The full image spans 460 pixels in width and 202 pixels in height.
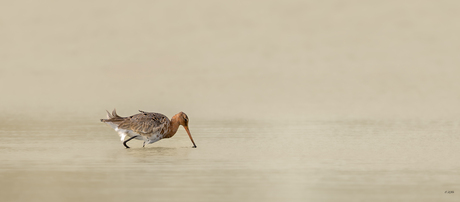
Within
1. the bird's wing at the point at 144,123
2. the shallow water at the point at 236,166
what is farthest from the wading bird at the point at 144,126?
the shallow water at the point at 236,166

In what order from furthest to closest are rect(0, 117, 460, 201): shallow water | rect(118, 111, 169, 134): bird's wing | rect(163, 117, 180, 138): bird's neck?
rect(163, 117, 180, 138): bird's neck < rect(118, 111, 169, 134): bird's wing < rect(0, 117, 460, 201): shallow water

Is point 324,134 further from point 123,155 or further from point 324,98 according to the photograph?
point 324,98

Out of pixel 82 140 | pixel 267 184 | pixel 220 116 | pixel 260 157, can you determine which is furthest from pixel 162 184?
A: pixel 220 116

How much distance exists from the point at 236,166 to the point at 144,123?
3432 mm

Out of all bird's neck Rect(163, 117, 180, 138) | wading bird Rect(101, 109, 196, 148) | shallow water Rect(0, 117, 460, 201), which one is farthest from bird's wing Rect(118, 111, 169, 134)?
shallow water Rect(0, 117, 460, 201)

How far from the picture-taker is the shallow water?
1084cm

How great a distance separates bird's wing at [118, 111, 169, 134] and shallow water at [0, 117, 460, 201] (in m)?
0.50

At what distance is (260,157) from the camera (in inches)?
591

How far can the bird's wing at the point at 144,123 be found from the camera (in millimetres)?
16281

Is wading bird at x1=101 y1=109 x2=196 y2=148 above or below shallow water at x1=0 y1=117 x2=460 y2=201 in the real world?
above

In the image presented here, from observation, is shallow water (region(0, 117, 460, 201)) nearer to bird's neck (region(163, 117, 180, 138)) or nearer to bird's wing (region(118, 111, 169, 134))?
bird's neck (region(163, 117, 180, 138))

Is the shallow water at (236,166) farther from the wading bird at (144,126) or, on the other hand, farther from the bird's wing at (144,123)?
the bird's wing at (144,123)

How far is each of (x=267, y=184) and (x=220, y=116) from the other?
671 inches

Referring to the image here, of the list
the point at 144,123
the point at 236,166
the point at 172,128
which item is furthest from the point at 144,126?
the point at 236,166
